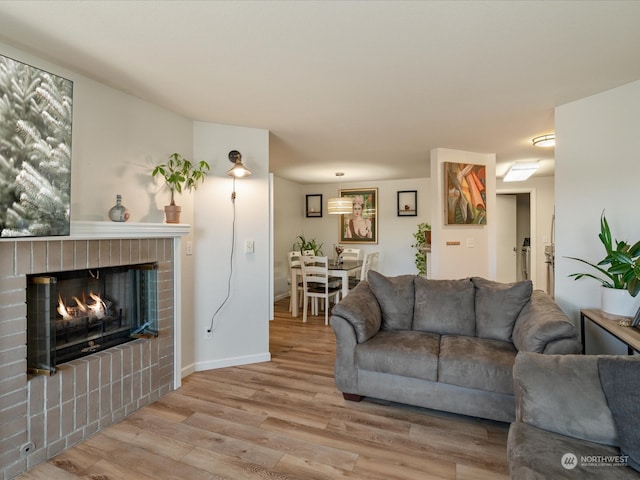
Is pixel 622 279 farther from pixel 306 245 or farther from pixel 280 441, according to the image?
pixel 306 245

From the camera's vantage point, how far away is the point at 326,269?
4.77 metres

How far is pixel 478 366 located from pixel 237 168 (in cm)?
252

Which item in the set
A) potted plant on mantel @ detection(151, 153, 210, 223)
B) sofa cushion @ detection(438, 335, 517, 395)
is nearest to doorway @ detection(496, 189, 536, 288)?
sofa cushion @ detection(438, 335, 517, 395)

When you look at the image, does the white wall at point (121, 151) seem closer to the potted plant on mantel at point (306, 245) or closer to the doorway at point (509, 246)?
the potted plant on mantel at point (306, 245)

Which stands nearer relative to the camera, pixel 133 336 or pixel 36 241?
pixel 36 241

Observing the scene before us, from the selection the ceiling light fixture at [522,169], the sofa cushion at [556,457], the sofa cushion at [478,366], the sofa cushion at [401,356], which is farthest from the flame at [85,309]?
the ceiling light fixture at [522,169]

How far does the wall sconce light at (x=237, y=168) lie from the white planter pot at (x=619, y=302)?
299cm

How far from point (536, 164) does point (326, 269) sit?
3.33m

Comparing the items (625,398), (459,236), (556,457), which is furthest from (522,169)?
(556,457)

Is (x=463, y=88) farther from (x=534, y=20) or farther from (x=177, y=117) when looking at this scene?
(x=177, y=117)

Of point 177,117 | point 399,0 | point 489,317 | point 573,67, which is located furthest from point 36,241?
point 573,67

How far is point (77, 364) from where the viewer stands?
7.08 ft

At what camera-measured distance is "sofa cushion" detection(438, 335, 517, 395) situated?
2236 millimetres

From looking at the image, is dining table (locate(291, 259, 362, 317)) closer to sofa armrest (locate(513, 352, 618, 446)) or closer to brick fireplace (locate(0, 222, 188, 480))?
brick fireplace (locate(0, 222, 188, 480))
